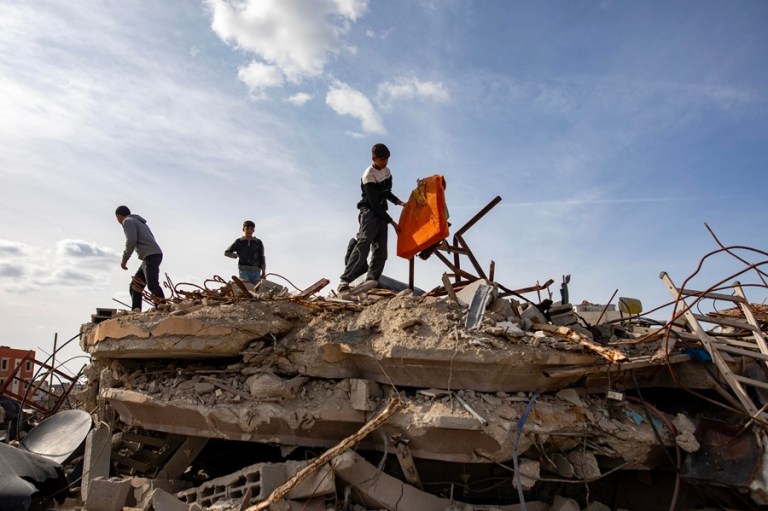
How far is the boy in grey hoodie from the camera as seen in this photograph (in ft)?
24.9

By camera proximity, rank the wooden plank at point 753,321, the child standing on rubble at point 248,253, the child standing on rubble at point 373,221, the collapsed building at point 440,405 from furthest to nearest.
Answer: the child standing on rubble at point 248,253, the child standing on rubble at point 373,221, the wooden plank at point 753,321, the collapsed building at point 440,405

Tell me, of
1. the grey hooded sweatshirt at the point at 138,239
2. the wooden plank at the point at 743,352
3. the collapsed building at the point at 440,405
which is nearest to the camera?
the collapsed building at the point at 440,405

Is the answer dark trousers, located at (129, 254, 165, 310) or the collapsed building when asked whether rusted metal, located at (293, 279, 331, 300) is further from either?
dark trousers, located at (129, 254, 165, 310)

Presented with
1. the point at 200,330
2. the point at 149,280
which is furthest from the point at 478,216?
the point at 149,280

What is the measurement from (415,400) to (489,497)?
4.31ft

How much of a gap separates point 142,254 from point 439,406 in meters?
4.90

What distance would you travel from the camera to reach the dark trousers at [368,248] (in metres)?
6.72

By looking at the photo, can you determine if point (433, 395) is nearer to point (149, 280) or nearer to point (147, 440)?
point (147, 440)

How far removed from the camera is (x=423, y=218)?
655 centimetres

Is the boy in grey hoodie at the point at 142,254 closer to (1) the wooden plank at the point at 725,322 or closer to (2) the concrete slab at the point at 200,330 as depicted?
(2) the concrete slab at the point at 200,330

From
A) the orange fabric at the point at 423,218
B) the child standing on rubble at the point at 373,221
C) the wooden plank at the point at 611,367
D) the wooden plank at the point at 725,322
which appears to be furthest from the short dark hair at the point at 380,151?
the wooden plank at the point at 725,322

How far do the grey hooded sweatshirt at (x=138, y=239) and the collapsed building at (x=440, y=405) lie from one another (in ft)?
5.68

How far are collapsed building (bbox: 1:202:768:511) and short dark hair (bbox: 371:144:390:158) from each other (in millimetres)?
1897

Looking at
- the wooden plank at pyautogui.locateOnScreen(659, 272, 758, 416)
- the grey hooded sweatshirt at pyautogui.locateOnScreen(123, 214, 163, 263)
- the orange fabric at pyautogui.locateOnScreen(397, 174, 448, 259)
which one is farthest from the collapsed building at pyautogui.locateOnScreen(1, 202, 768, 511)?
the grey hooded sweatshirt at pyautogui.locateOnScreen(123, 214, 163, 263)
